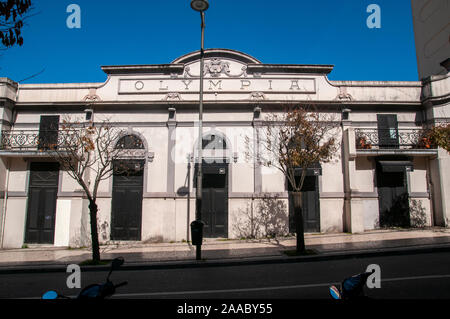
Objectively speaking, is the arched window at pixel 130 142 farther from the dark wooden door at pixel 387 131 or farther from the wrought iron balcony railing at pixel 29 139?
the dark wooden door at pixel 387 131

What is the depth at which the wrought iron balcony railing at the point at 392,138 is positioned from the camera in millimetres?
13078

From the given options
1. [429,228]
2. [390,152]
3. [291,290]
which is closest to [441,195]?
[429,228]

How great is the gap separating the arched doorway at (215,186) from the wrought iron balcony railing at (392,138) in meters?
6.40

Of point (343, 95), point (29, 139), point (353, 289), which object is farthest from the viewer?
point (343, 95)

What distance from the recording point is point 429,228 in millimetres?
12492

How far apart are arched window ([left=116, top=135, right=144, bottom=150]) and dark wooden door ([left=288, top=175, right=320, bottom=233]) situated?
738 cm

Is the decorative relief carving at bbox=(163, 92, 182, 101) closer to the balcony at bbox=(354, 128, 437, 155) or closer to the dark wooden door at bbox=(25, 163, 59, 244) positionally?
the dark wooden door at bbox=(25, 163, 59, 244)

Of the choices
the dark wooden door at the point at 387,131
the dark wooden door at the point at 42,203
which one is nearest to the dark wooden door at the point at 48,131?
the dark wooden door at the point at 42,203

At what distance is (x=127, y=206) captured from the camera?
41.7ft

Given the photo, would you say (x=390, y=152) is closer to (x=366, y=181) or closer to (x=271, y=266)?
(x=366, y=181)

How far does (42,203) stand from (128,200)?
4095 millimetres

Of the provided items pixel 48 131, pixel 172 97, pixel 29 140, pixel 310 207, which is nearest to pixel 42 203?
pixel 29 140

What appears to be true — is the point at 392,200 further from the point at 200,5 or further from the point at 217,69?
the point at 200,5

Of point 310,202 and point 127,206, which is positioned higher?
A: point 310,202
